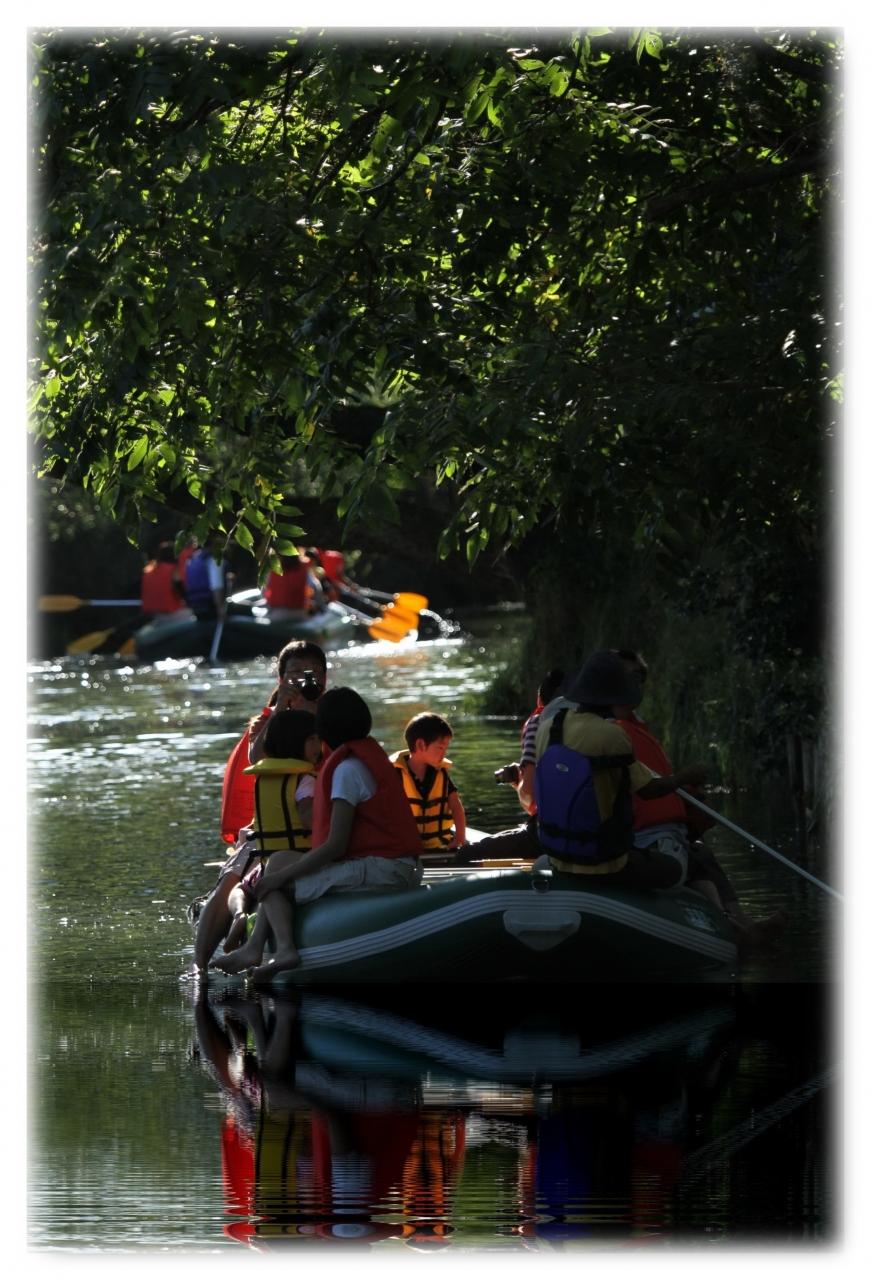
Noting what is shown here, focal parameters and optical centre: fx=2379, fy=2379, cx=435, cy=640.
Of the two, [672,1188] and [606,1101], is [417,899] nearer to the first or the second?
[606,1101]

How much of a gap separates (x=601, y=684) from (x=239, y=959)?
1.91 metres

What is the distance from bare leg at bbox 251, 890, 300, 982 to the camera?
9.76m

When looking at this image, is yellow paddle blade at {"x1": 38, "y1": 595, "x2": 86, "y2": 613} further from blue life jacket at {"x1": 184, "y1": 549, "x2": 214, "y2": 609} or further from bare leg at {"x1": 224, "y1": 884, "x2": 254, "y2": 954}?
bare leg at {"x1": 224, "y1": 884, "x2": 254, "y2": 954}

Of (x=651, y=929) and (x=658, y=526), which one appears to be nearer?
(x=651, y=929)

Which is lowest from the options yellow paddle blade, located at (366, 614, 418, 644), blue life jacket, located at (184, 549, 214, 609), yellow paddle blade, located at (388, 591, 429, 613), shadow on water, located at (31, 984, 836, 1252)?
shadow on water, located at (31, 984, 836, 1252)

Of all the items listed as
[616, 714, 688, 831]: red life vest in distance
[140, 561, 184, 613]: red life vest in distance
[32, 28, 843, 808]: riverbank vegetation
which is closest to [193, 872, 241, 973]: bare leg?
[32, 28, 843, 808]: riverbank vegetation

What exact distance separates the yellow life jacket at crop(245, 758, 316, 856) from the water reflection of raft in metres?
0.30

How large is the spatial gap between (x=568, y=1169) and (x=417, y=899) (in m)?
3.03

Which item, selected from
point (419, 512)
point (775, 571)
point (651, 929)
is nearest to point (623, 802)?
point (651, 929)

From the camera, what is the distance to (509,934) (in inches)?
374

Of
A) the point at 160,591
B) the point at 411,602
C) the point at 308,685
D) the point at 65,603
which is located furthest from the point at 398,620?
the point at 308,685

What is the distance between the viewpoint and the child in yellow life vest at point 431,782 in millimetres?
10570

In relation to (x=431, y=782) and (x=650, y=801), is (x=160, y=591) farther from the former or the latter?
(x=650, y=801)
